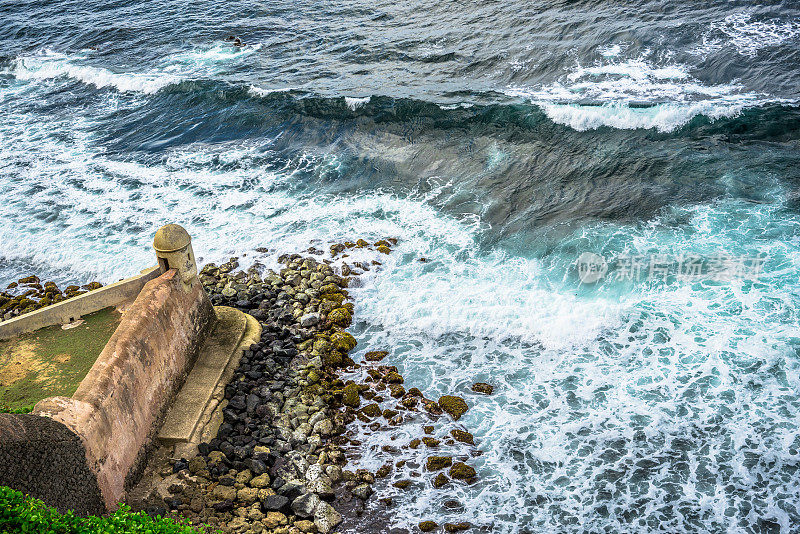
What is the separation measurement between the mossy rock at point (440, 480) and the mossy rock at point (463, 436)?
90 cm

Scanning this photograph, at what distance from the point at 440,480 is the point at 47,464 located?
19.5 feet

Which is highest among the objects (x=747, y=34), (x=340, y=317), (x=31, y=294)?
(x=747, y=34)

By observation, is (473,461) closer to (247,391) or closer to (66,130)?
(247,391)

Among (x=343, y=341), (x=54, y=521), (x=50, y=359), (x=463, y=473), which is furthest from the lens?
(x=343, y=341)

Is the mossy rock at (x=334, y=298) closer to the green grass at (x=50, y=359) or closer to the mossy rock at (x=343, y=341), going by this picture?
the mossy rock at (x=343, y=341)

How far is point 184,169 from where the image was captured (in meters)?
21.8

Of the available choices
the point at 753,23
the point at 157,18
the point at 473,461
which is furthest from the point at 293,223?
the point at 157,18

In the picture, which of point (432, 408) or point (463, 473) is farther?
point (432, 408)

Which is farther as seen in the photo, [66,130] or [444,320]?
[66,130]

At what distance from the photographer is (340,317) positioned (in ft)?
47.3

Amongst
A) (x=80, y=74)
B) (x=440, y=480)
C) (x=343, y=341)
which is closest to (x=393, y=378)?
(x=343, y=341)

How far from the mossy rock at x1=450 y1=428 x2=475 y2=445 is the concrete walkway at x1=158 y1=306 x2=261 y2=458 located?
4392 mm

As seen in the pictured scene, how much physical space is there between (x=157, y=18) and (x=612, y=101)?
27.1m

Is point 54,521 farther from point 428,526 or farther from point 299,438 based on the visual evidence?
point 428,526
